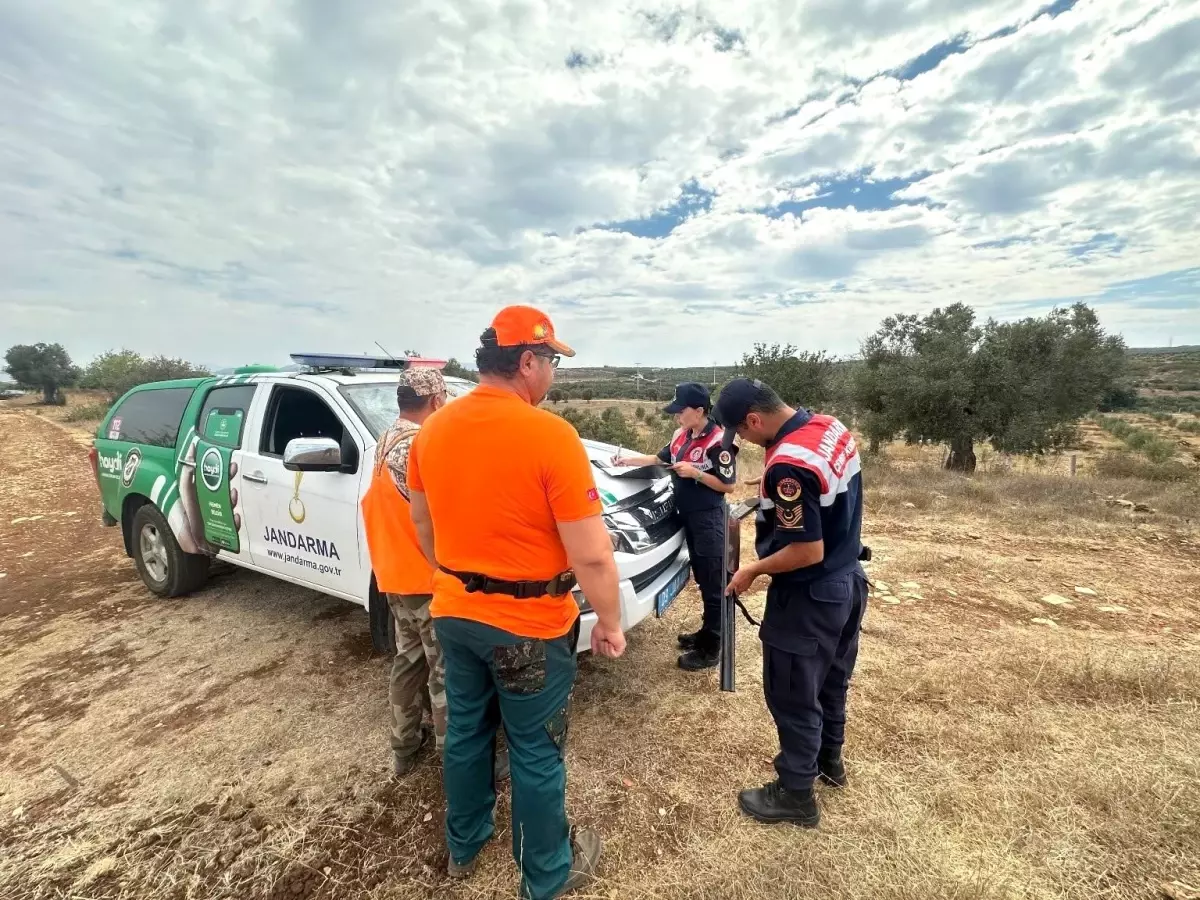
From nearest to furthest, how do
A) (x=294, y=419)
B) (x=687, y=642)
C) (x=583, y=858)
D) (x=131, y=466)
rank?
(x=583, y=858)
(x=687, y=642)
(x=294, y=419)
(x=131, y=466)

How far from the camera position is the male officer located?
202 cm

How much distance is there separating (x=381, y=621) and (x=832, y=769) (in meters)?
2.37

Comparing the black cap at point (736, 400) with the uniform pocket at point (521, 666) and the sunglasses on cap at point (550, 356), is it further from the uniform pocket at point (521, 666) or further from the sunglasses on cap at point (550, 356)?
the uniform pocket at point (521, 666)

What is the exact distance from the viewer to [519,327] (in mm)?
1713

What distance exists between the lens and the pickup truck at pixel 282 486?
3.09 m

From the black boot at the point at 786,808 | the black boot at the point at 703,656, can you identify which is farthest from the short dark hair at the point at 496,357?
the black boot at the point at 703,656

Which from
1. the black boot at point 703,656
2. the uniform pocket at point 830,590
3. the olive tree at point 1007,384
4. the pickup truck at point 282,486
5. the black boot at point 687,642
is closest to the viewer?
the uniform pocket at point 830,590

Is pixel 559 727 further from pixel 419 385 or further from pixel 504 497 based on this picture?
pixel 419 385

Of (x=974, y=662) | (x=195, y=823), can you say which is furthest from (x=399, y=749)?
(x=974, y=662)

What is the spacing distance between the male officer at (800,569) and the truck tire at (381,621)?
75.4 inches

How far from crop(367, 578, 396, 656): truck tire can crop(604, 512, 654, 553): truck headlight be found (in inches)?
51.6

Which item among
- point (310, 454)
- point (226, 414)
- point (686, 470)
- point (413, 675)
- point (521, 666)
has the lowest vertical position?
point (413, 675)

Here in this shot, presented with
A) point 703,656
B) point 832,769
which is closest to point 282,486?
point 703,656

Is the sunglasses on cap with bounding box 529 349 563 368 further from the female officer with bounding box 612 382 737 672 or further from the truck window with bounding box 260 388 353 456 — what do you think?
the truck window with bounding box 260 388 353 456
